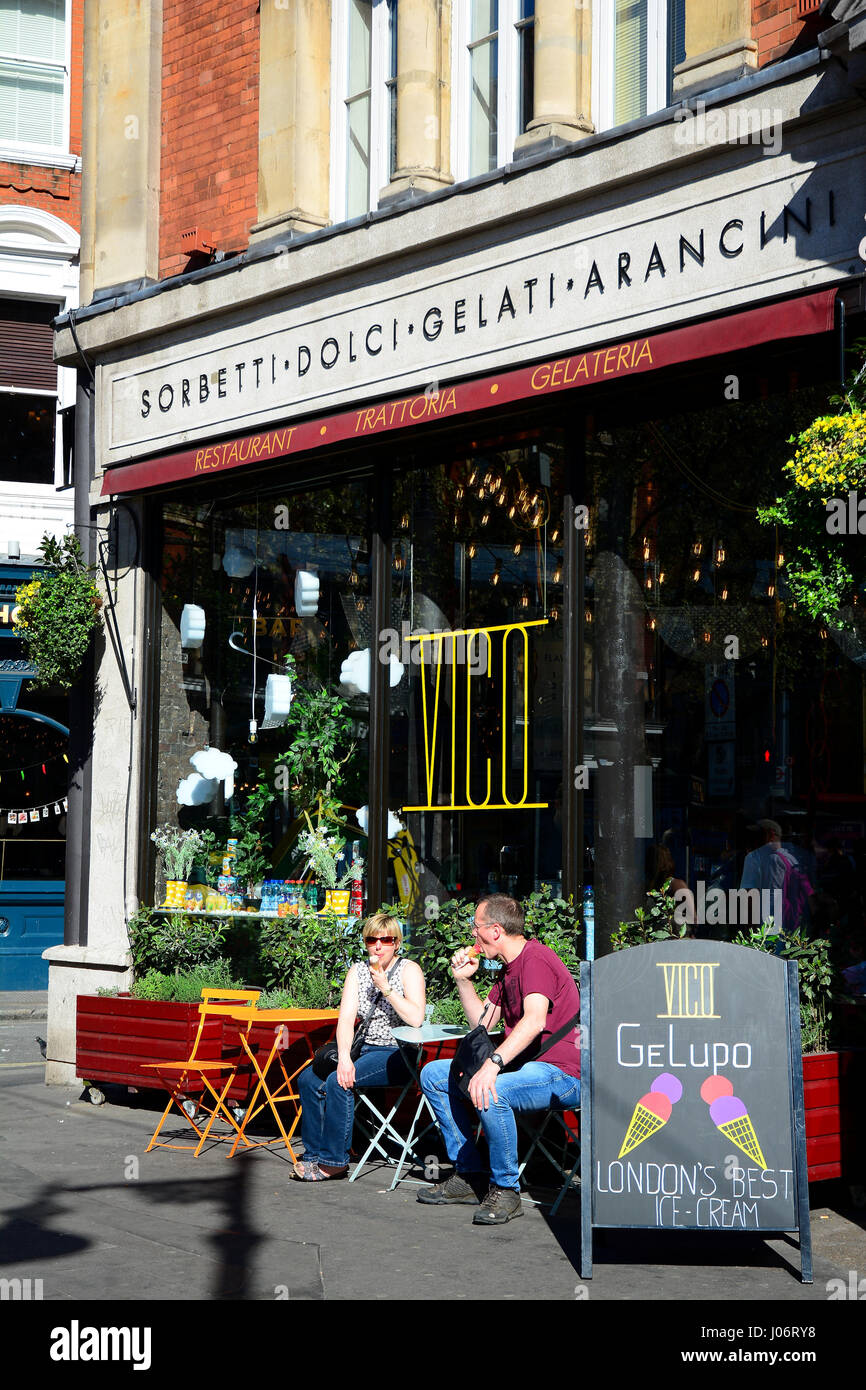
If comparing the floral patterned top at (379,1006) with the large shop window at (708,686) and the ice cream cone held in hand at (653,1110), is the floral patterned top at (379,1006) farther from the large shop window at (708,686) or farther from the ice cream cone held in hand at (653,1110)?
the ice cream cone held in hand at (653,1110)

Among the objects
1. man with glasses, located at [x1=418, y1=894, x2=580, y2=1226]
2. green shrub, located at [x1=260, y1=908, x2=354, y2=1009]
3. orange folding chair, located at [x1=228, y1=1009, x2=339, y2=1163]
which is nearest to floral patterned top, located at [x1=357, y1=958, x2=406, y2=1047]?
orange folding chair, located at [x1=228, y1=1009, x2=339, y2=1163]

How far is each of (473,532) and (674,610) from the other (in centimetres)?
160

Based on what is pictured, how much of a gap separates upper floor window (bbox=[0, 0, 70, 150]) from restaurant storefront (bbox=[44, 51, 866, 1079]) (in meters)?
6.85

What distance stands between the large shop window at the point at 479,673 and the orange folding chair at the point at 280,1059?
3.80 ft

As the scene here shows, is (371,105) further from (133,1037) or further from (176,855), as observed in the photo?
(133,1037)

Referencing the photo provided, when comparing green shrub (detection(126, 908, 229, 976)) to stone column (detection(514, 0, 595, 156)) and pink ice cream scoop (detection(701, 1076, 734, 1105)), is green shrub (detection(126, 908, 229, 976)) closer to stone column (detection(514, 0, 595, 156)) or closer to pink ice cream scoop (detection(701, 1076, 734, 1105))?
pink ice cream scoop (detection(701, 1076, 734, 1105))

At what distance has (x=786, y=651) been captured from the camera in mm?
8031

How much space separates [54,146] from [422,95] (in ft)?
28.2

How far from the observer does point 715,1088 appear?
19.6 ft

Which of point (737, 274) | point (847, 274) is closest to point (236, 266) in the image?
point (737, 274)

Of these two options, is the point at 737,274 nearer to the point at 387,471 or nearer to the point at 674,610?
the point at 674,610

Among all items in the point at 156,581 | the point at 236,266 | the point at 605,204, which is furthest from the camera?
the point at 156,581

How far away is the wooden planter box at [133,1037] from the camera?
9.48 m

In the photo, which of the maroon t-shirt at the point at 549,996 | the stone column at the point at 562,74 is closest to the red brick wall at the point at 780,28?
the stone column at the point at 562,74
